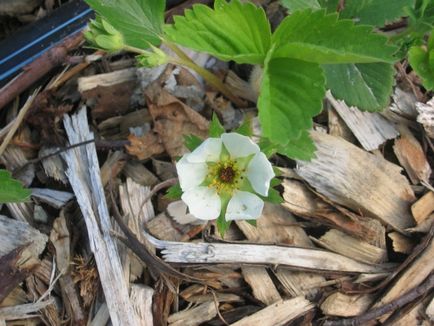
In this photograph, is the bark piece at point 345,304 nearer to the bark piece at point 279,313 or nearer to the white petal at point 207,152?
the bark piece at point 279,313

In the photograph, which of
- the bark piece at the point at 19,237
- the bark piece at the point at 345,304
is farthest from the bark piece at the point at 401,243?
the bark piece at the point at 19,237

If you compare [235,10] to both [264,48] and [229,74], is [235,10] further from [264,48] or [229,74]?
[229,74]

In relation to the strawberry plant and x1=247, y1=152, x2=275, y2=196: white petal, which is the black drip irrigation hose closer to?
the strawberry plant

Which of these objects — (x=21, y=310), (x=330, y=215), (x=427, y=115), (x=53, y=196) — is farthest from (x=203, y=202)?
(x=427, y=115)

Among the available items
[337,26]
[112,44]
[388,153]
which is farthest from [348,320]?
[112,44]

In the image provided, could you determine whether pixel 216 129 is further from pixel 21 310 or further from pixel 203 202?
pixel 21 310
